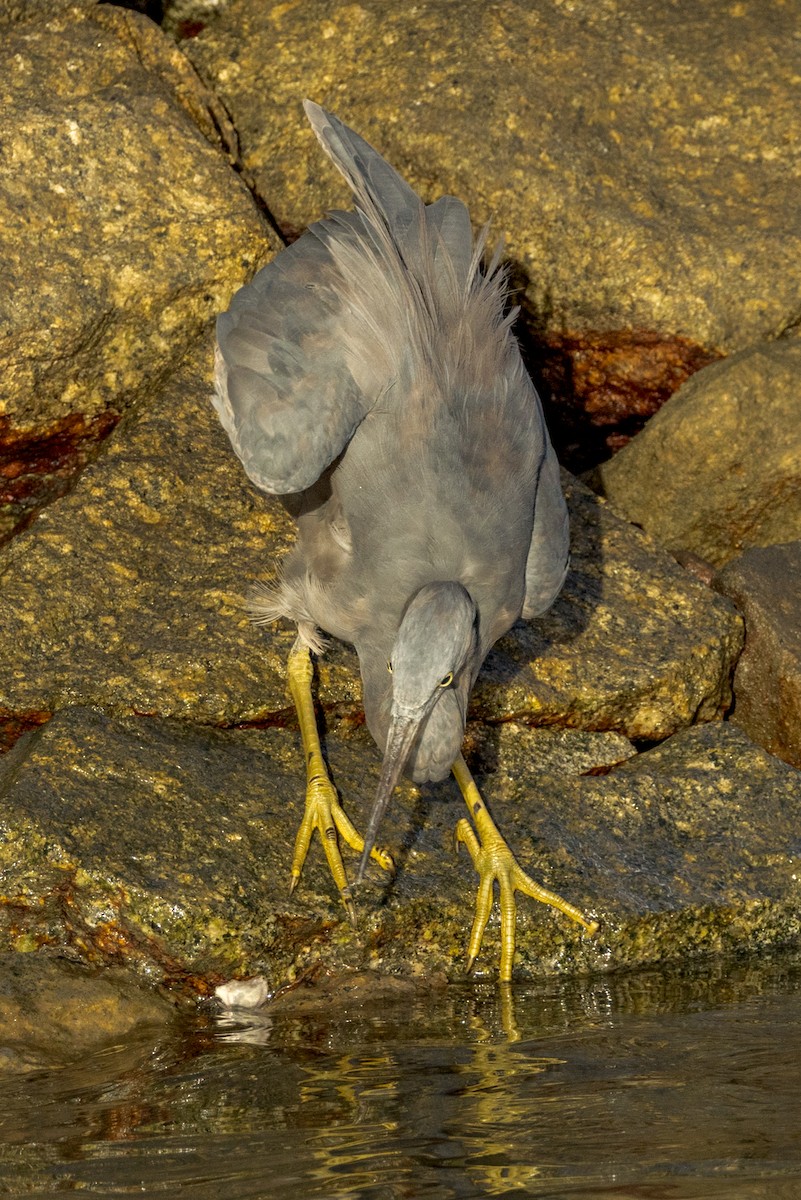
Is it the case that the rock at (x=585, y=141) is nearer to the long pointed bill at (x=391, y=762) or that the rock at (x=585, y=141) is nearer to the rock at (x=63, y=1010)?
the long pointed bill at (x=391, y=762)

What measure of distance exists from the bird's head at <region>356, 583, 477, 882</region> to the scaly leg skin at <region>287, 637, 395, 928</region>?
31 cm

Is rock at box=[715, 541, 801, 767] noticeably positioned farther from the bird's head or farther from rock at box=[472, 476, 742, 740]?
→ the bird's head

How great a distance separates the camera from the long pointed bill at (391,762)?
410cm

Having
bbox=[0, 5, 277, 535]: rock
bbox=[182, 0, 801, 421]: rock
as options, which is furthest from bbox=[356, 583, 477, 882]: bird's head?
bbox=[182, 0, 801, 421]: rock

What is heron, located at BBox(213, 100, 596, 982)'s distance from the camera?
14.6 ft

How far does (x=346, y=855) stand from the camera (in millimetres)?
4707

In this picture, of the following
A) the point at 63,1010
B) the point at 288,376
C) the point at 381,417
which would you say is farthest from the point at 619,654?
the point at 63,1010

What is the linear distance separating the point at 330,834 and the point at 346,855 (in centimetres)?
12

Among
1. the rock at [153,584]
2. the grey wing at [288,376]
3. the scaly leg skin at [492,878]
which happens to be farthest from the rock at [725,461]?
the scaly leg skin at [492,878]

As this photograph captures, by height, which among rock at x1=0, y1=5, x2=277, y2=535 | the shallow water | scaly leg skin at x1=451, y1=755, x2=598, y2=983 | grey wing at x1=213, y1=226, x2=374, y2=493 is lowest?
the shallow water

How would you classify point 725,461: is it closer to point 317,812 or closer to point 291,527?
point 291,527

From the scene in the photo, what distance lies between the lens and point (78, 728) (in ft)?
15.4

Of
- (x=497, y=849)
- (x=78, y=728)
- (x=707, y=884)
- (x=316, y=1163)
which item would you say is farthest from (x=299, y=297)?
(x=316, y=1163)

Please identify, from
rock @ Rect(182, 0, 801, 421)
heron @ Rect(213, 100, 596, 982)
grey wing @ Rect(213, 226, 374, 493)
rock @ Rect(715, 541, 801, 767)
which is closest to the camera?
heron @ Rect(213, 100, 596, 982)
